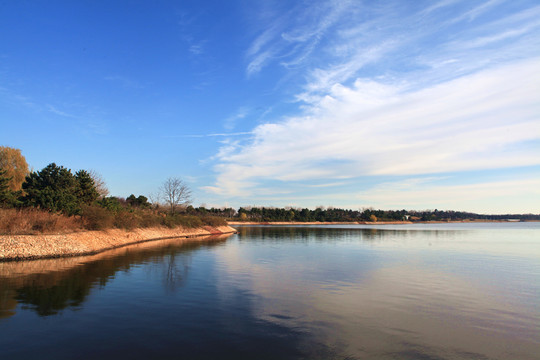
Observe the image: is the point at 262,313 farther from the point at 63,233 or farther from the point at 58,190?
the point at 58,190

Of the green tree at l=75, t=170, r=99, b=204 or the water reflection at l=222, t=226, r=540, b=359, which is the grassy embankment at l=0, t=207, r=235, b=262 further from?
the water reflection at l=222, t=226, r=540, b=359

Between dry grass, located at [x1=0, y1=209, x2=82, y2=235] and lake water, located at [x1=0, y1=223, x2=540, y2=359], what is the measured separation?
5.43m

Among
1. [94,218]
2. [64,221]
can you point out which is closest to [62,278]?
[64,221]

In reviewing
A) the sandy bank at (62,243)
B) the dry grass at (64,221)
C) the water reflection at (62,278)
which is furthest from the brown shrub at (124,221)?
the water reflection at (62,278)

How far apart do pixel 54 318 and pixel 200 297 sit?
257 inches

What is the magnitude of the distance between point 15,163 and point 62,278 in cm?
6020

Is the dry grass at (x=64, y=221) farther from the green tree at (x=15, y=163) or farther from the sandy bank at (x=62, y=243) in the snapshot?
the green tree at (x=15, y=163)

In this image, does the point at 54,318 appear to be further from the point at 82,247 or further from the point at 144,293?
the point at 82,247

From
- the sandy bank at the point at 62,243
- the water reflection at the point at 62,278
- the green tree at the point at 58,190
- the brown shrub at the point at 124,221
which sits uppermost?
the green tree at the point at 58,190

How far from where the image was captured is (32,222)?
30.7 m

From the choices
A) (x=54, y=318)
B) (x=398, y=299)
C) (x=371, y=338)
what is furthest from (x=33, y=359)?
(x=398, y=299)

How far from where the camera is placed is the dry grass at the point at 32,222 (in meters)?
28.5

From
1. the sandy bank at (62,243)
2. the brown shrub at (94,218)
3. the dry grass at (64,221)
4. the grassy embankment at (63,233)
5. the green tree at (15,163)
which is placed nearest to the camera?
the sandy bank at (62,243)

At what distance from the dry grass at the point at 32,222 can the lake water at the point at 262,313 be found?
5.43m
